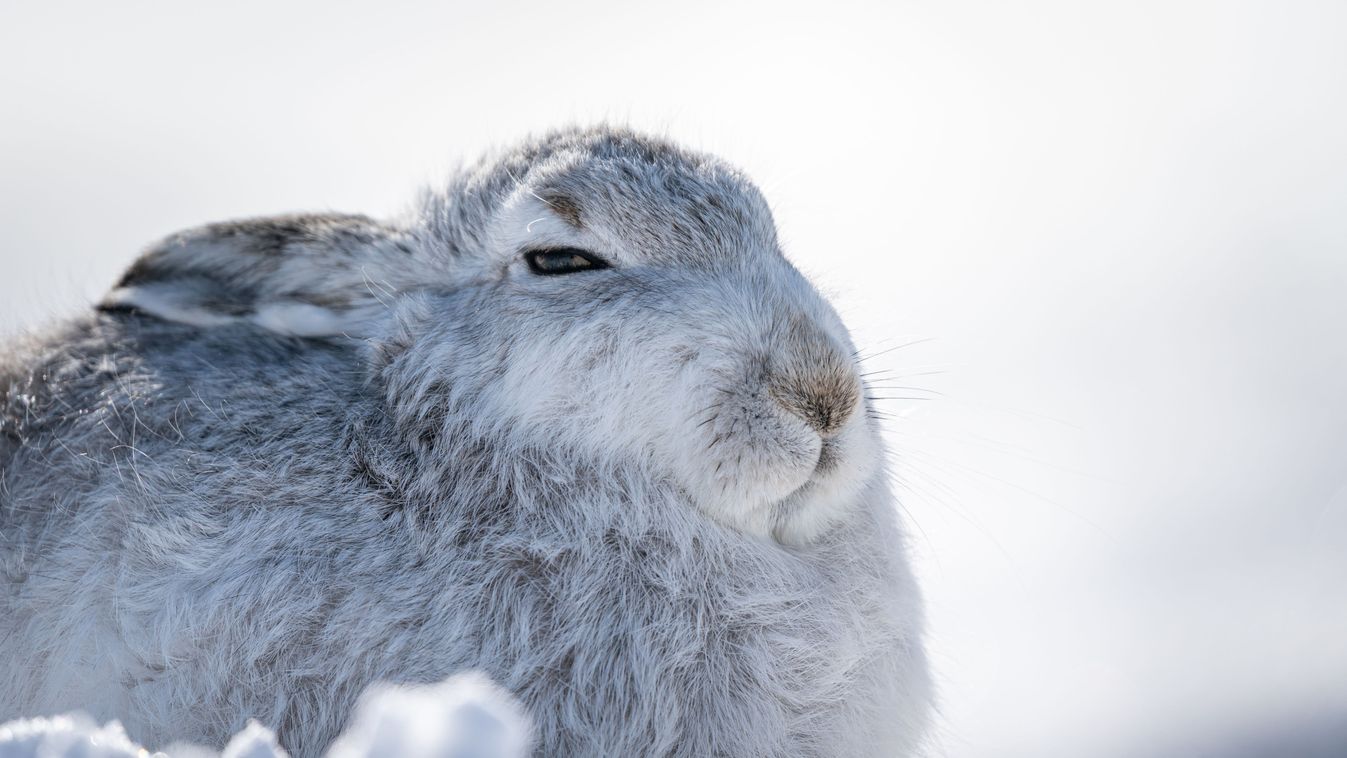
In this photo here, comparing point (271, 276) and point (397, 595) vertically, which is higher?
point (271, 276)

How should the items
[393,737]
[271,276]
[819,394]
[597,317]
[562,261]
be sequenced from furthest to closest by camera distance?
[271,276] → [562,261] → [597,317] → [819,394] → [393,737]

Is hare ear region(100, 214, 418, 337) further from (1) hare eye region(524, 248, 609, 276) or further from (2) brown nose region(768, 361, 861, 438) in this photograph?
(2) brown nose region(768, 361, 861, 438)

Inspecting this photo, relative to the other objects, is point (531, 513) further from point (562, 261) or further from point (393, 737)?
point (393, 737)

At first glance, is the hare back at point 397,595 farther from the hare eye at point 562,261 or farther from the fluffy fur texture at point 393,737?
the fluffy fur texture at point 393,737

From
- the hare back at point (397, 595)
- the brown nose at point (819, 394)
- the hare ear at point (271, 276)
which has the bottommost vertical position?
the hare back at point (397, 595)

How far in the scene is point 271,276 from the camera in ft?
9.82

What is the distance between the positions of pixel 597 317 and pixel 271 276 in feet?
3.77

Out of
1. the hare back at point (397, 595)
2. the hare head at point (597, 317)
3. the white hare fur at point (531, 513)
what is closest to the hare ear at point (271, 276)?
the hare head at point (597, 317)

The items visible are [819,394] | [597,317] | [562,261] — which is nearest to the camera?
[819,394]

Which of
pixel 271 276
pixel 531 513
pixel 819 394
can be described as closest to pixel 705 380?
pixel 819 394

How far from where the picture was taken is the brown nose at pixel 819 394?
2.10 metres

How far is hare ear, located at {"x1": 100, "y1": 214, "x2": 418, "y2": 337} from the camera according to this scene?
9.61 feet

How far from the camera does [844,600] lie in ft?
7.88

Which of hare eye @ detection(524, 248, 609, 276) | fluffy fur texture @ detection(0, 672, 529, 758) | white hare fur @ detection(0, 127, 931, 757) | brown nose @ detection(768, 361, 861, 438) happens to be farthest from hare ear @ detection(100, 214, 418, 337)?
fluffy fur texture @ detection(0, 672, 529, 758)
